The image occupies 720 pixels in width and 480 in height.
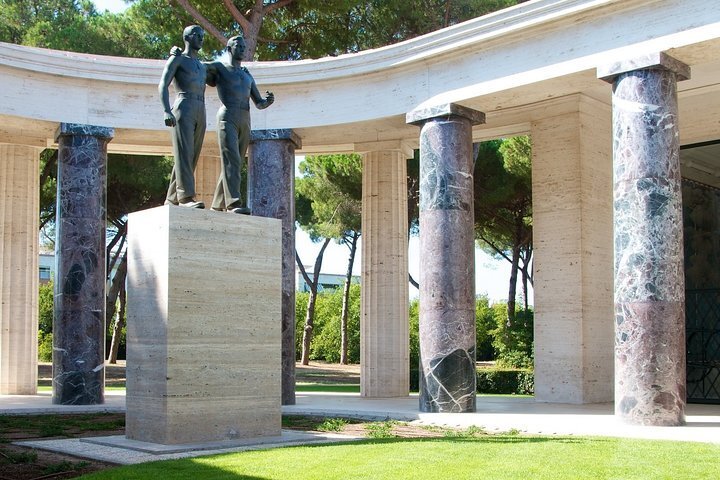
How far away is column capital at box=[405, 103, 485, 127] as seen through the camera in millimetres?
16672

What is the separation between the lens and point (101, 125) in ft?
62.7

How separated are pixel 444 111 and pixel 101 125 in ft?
24.1

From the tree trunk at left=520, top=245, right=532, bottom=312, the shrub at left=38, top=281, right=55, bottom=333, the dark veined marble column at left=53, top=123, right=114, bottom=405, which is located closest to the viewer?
the dark veined marble column at left=53, top=123, right=114, bottom=405

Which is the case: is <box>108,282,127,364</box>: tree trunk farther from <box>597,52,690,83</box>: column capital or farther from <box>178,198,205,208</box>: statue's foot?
<box>597,52,690,83</box>: column capital

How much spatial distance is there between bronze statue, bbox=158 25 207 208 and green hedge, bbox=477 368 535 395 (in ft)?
46.3

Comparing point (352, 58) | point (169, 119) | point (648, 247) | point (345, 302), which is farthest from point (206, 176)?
point (345, 302)

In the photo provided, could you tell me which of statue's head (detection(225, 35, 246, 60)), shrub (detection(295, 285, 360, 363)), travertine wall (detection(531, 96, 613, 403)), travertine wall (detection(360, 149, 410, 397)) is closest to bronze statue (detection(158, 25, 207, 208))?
statue's head (detection(225, 35, 246, 60))

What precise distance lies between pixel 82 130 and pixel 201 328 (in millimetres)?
8989

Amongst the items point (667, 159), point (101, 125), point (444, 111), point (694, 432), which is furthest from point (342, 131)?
point (694, 432)

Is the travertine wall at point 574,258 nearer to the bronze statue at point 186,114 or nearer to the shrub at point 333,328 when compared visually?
the bronze statue at point 186,114

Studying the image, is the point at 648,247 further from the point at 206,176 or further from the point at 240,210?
the point at 206,176

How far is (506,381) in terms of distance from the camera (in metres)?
24.2

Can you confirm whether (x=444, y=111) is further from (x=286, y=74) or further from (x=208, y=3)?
(x=208, y=3)

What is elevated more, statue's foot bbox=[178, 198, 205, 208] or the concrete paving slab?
statue's foot bbox=[178, 198, 205, 208]
